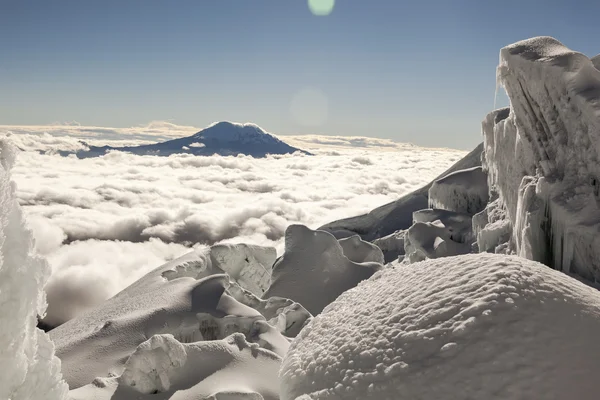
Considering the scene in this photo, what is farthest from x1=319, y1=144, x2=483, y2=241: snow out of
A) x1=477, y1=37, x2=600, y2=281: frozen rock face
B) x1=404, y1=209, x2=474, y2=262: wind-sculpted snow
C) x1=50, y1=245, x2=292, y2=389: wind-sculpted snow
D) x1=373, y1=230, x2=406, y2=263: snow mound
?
x1=477, y1=37, x2=600, y2=281: frozen rock face

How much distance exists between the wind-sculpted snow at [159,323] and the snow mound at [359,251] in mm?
10429

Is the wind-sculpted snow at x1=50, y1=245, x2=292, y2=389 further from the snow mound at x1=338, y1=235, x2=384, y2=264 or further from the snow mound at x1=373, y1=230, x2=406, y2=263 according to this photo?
the snow mound at x1=373, y1=230, x2=406, y2=263

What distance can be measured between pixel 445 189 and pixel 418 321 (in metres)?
25.5

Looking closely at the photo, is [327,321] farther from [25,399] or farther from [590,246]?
[590,246]

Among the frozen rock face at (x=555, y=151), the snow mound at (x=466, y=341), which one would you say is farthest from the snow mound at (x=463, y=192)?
the snow mound at (x=466, y=341)

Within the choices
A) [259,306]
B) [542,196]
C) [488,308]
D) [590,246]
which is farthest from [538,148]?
[259,306]

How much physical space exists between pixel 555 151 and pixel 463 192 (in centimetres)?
1528

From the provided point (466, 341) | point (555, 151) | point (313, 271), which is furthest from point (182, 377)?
point (313, 271)

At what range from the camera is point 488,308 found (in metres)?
4.64

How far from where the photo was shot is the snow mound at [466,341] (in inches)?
164

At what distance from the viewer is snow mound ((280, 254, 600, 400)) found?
416 cm

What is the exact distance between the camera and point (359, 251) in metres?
29.4

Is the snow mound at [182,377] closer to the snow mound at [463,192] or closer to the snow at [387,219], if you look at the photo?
the snow mound at [463,192]

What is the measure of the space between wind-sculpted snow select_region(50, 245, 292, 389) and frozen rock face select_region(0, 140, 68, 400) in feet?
20.7
